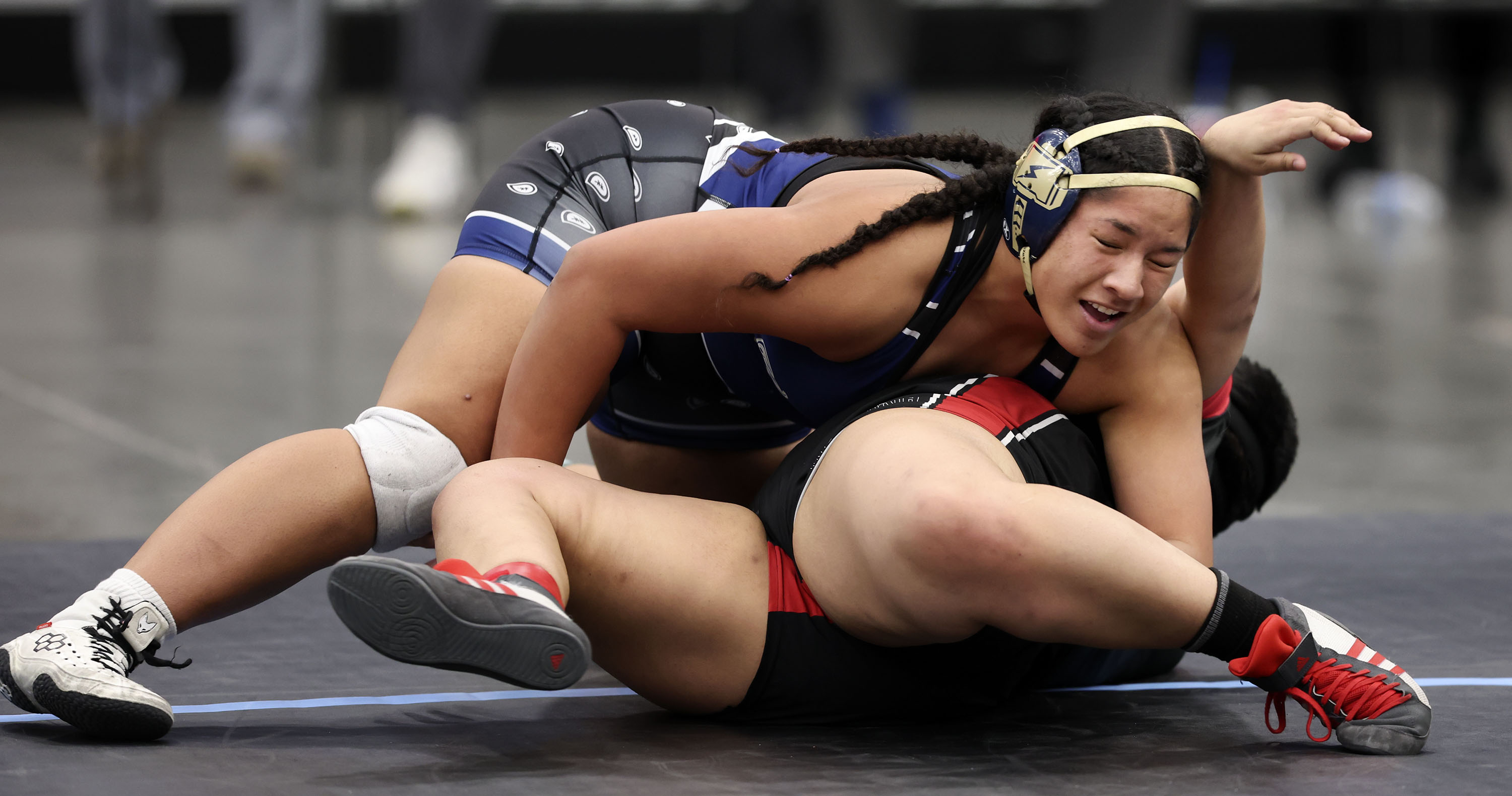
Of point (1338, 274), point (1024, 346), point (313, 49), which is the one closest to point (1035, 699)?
point (1024, 346)

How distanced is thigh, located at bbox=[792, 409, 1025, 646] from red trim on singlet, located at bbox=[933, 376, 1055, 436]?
31 millimetres

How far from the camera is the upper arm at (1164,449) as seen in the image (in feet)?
6.46

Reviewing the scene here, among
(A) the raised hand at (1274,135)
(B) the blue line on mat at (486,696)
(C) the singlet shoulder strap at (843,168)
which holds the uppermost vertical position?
(A) the raised hand at (1274,135)

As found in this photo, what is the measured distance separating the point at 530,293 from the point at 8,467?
1834 millimetres

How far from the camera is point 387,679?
7.06ft

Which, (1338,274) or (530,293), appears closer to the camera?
(530,293)

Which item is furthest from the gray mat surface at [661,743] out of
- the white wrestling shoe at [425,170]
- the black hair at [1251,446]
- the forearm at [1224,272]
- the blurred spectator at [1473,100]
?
the blurred spectator at [1473,100]

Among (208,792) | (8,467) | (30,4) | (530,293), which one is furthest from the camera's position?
(30,4)

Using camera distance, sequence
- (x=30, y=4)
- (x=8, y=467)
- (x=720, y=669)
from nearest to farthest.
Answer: (x=720, y=669), (x=8, y=467), (x=30, y=4)

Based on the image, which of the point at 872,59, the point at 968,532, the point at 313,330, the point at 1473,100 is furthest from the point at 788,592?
the point at 1473,100

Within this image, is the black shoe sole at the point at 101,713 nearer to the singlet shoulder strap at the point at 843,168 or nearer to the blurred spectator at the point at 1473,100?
the singlet shoulder strap at the point at 843,168

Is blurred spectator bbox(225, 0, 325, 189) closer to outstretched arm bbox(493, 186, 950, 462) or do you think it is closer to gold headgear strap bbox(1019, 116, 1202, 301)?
outstretched arm bbox(493, 186, 950, 462)

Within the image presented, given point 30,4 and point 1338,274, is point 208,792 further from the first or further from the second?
point 30,4

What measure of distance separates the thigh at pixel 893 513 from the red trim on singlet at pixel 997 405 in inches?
1.2
